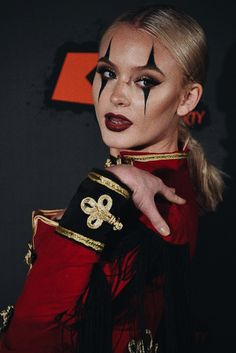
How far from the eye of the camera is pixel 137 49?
109 cm

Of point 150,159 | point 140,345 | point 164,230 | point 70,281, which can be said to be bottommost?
point 140,345

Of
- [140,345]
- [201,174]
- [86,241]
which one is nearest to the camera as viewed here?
[86,241]

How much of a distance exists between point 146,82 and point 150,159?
174mm

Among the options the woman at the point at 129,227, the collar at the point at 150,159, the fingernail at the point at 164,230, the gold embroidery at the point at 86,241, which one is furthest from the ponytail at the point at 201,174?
the gold embroidery at the point at 86,241

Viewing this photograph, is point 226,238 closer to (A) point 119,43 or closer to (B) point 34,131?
(B) point 34,131

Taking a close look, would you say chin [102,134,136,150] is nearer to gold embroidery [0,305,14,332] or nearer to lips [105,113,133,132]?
lips [105,113,133,132]

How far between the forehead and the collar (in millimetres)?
192

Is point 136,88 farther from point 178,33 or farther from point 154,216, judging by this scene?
point 154,216

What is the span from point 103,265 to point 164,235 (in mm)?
133

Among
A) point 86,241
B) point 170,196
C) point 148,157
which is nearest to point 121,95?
point 148,157

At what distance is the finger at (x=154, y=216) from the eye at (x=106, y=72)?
0.35m

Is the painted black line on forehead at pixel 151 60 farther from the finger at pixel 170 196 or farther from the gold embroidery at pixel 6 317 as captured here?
the gold embroidery at pixel 6 317

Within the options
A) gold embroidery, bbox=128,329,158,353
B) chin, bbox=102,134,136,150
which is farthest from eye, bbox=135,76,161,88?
gold embroidery, bbox=128,329,158,353

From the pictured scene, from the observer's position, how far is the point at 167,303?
1050 mm
